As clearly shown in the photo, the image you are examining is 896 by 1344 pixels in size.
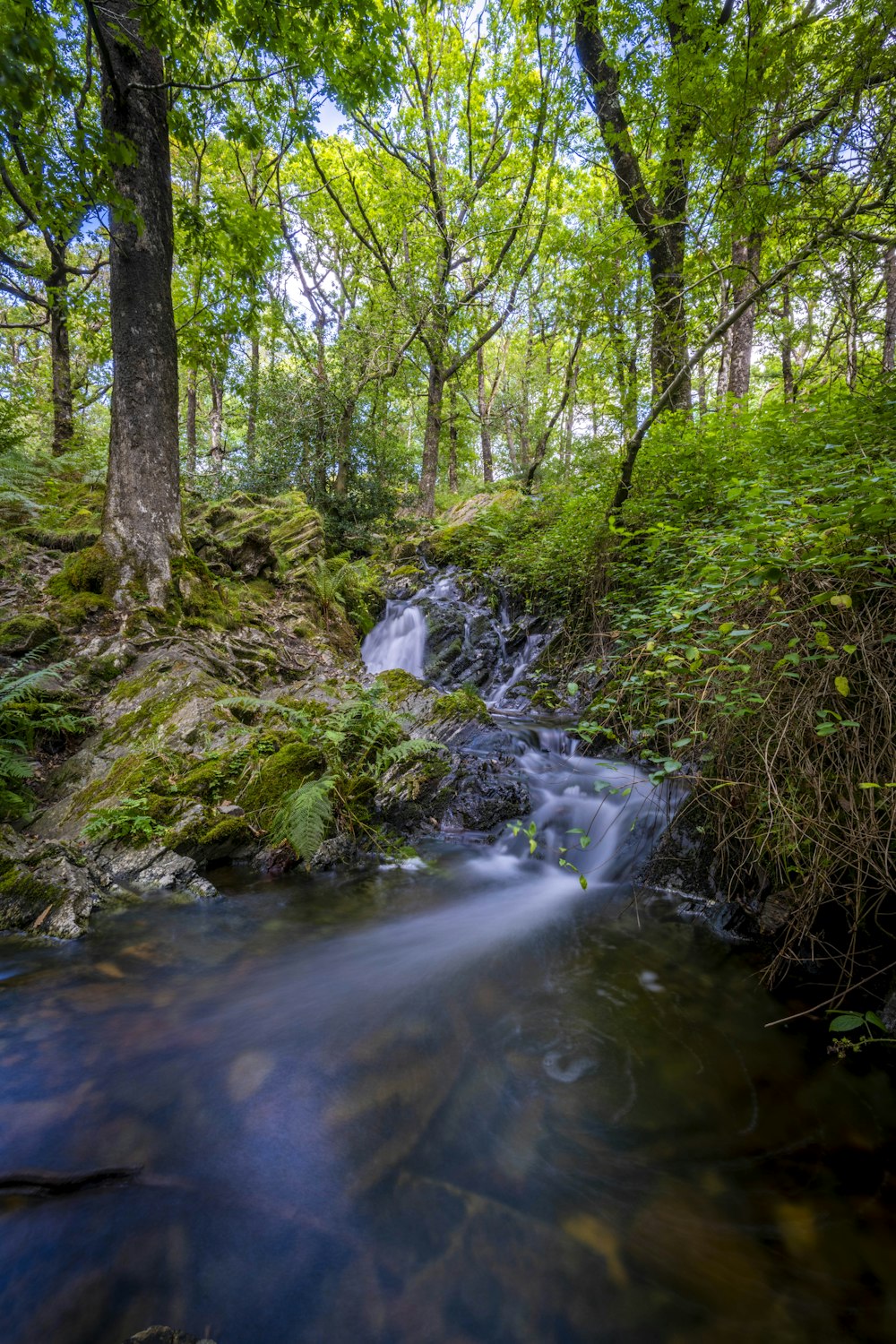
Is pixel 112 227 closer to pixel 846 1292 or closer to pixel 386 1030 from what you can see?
pixel 386 1030

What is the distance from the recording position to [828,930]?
297 centimetres

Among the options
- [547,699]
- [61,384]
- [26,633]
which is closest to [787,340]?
[547,699]

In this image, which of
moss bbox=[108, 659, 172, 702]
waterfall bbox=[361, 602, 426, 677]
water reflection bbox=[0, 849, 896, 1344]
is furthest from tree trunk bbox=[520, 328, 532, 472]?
water reflection bbox=[0, 849, 896, 1344]

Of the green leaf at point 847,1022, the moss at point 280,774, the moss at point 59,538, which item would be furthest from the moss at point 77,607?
the green leaf at point 847,1022

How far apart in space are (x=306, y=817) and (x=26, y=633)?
328 cm

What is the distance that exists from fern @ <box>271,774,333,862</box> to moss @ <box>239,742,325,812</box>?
11 centimetres

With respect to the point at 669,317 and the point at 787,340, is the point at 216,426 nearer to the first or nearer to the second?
the point at 669,317

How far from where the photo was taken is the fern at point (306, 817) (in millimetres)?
3982

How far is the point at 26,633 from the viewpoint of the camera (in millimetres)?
5016

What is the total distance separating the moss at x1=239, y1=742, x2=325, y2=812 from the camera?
14.6 feet

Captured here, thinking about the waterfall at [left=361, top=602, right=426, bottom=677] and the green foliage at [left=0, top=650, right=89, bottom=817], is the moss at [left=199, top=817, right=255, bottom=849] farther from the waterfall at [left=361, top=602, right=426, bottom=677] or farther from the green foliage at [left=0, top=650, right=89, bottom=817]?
the waterfall at [left=361, top=602, right=426, bottom=677]

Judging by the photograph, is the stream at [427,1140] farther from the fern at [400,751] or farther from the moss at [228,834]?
the fern at [400,751]

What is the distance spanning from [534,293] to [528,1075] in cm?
1807

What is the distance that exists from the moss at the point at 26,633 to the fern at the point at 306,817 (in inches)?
110
